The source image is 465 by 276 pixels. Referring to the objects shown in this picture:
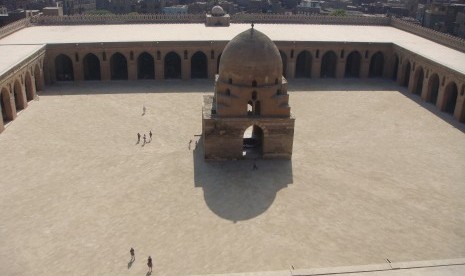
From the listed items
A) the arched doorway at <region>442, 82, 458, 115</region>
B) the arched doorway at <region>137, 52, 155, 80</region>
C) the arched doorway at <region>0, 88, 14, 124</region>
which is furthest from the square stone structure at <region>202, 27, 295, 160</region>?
the arched doorway at <region>137, 52, 155, 80</region>

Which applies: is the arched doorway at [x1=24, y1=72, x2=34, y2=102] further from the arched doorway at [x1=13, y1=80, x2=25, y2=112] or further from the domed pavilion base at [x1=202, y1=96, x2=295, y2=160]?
the domed pavilion base at [x1=202, y1=96, x2=295, y2=160]

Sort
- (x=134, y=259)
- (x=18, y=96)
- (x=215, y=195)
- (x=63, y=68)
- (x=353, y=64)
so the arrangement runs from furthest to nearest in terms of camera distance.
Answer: (x=353, y=64), (x=63, y=68), (x=18, y=96), (x=215, y=195), (x=134, y=259)

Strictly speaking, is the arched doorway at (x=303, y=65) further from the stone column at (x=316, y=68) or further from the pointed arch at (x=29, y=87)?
the pointed arch at (x=29, y=87)

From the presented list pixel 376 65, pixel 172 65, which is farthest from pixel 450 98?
pixel 172 65

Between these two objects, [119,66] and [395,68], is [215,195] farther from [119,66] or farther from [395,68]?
[395,68]

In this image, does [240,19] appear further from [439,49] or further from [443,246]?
[443,246]

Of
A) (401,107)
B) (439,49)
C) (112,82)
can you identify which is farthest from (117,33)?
(439,49)
